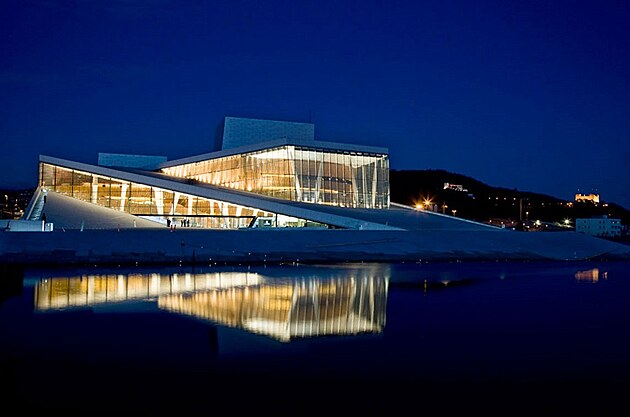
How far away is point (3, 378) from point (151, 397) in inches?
76.7

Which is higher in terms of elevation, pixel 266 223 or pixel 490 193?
pixel 490 193

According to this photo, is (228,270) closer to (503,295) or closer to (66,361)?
(503,295)

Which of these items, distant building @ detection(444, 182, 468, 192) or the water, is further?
distant building @ detection(444, 182, 468, 192)

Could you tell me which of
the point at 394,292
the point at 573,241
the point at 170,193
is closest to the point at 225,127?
the point at 170,193

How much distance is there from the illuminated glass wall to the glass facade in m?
3.04

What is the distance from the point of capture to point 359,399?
7133 mm

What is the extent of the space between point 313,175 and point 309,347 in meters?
27.2

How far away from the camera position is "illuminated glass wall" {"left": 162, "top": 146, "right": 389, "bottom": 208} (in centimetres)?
3644

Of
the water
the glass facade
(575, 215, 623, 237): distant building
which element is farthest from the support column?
(575, 215, 623, 237): distant building

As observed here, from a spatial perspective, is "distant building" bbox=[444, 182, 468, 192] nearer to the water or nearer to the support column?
the support column

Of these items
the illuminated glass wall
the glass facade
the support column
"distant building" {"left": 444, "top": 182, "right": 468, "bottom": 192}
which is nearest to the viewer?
the glass facade

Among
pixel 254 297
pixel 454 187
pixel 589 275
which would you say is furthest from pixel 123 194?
pixel 454 187

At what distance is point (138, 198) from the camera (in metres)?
37.2

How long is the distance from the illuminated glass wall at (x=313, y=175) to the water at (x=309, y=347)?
61.0 ft
